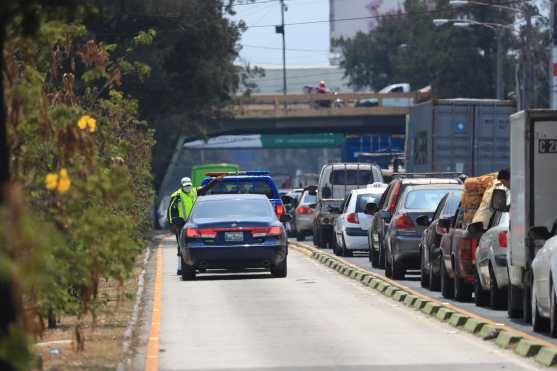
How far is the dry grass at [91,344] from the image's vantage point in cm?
1382

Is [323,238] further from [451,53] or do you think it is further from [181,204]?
[451,53]

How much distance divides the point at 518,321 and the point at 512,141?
2.02 metres

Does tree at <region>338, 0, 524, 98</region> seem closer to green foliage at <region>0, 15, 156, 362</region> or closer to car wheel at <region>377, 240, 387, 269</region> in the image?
car wheel at <region>377, 240, 387, 269</region>

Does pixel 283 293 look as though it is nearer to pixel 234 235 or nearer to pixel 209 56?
pixel 234 235

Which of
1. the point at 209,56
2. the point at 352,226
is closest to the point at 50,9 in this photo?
the point at 352,226

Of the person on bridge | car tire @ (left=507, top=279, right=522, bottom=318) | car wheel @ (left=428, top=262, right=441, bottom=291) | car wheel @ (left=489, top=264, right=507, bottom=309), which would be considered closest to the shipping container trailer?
the person on bridge

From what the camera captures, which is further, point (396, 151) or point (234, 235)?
point (396, 151)

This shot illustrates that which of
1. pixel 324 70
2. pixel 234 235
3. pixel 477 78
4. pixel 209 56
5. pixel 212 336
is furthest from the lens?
pixel 324 70

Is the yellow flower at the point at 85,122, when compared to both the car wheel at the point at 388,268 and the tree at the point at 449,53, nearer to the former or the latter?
the car wheel at the point at 388,268

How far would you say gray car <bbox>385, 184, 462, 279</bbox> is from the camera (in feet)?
89.1

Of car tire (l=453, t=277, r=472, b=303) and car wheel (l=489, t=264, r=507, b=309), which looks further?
car tire (l=453, t=277, r=472, b=303)

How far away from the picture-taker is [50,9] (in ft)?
29.8

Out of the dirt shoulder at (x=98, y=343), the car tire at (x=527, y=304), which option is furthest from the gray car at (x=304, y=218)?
the car tire at (x=527, y=304)

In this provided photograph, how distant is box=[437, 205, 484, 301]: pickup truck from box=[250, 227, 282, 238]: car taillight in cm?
483
